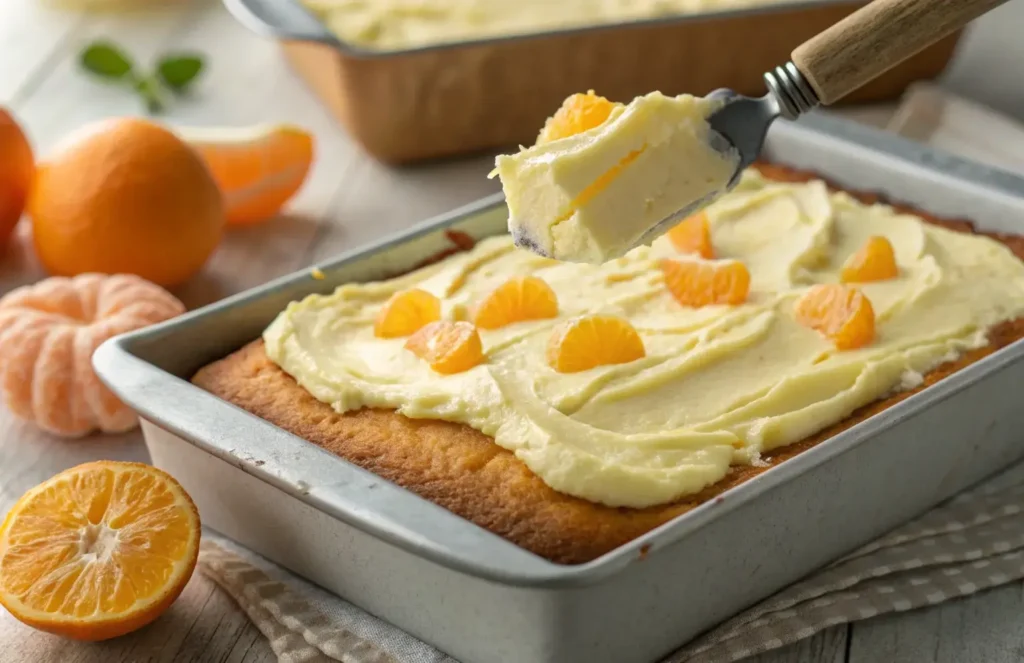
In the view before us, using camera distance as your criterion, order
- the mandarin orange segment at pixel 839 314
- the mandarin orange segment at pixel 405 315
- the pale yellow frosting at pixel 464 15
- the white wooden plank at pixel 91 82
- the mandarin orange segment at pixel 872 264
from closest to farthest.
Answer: the mandarin orange segment at pixel 839 314 → the mandarin orange segment at pixel 405 315 → the mandarin orange segment at pixel 872 264 → the pale yellow frosting at pixel 464 15 → the white wooden plank at pixel 91 82

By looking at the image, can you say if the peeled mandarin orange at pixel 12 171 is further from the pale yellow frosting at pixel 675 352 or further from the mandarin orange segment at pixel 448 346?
the mandarin orange segment at pixel 448 346

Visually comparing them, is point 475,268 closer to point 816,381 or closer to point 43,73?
point 816,381

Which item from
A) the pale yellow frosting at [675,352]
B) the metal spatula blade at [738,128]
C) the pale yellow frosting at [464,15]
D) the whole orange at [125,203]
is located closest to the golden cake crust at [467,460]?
the pale yellow frosting at [675,352]

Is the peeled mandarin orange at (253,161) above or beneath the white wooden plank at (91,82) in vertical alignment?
above

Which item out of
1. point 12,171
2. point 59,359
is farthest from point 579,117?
point 12,171

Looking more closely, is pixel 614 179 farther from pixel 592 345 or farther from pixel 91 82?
pixel 91 82

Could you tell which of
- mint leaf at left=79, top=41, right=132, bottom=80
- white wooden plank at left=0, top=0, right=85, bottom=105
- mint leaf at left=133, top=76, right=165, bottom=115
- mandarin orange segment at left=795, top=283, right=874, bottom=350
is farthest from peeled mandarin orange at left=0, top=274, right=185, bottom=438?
white wooden plank at left=0, top=0, right=85, bottom=105

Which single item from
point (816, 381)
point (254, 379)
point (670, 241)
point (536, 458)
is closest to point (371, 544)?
point (536, 458)
